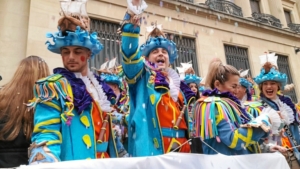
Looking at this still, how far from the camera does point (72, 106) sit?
1.90 metres

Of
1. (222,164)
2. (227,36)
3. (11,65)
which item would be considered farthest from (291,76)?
(222,164)

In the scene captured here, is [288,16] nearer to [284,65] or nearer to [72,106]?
[284,65]

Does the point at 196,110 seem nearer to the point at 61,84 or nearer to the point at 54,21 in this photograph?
the point at 61,84

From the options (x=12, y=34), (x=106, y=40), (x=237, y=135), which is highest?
(x=106, y=40)

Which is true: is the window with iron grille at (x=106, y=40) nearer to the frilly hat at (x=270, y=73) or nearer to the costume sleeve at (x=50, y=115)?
the frilly hat at (x=270, y=73)

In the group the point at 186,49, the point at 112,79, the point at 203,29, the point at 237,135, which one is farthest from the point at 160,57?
the point at 203,29

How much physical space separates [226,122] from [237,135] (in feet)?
0.44

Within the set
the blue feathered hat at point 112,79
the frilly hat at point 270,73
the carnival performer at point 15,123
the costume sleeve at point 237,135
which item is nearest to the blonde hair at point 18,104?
the carnival performer at point 15,123

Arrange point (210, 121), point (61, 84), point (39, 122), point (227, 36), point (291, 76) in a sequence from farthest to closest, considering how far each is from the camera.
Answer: point (291, 76) < point (227, 36) < point (210, 121) < point (61, 84) < point (39, 122)

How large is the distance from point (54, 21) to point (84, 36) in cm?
560

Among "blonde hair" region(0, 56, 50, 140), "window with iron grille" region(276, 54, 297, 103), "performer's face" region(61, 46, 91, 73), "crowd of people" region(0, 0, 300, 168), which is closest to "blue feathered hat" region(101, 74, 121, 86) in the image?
"crowd of people" region(0, 0, 300, 168)

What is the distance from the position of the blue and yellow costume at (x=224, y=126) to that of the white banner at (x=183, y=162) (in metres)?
0.17

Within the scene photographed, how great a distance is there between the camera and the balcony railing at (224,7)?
11375 millimetres

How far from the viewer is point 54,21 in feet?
23.7
